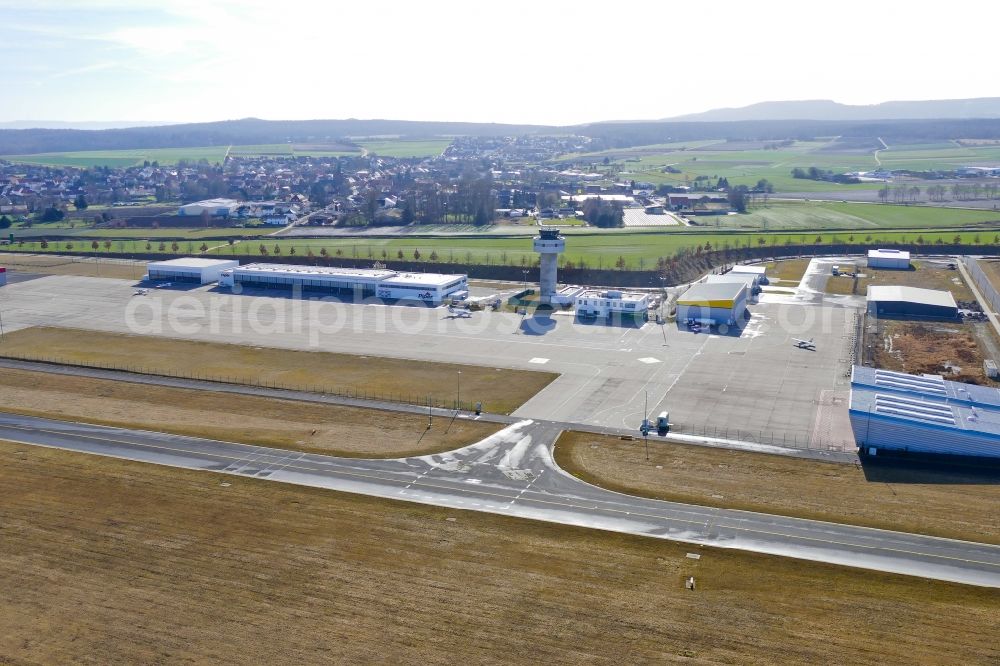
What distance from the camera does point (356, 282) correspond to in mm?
102375

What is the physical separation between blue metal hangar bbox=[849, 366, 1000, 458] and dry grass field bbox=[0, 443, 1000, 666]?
15.8 metres

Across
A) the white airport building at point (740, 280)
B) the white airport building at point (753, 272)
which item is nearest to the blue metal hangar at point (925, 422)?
the white airport building at point (740, 280)

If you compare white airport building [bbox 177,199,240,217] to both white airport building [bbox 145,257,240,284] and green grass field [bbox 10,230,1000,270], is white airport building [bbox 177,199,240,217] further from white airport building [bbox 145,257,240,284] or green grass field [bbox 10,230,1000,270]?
white airport building [bbox 145,257,240,284]

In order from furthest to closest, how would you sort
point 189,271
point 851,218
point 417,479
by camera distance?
point 851,218 < point 189,271 < point 417,479

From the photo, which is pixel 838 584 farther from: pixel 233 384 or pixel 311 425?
pixel 233 384

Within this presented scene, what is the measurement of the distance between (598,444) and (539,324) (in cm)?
3541

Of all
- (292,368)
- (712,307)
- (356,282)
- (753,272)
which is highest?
(753,272)

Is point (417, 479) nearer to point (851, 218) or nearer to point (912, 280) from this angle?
point (912, 280)

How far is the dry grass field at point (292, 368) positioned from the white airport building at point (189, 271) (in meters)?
28.5

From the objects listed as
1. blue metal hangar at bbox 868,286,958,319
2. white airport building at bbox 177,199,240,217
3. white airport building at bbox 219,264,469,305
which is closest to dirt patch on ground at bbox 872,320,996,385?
blue metal hangar at bbox 868,286,958,319

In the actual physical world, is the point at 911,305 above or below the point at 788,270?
below

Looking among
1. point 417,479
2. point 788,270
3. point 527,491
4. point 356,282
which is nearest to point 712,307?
point 788,270

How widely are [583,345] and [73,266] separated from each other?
86.6m

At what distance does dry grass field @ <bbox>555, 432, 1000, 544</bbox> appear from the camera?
136 feet
